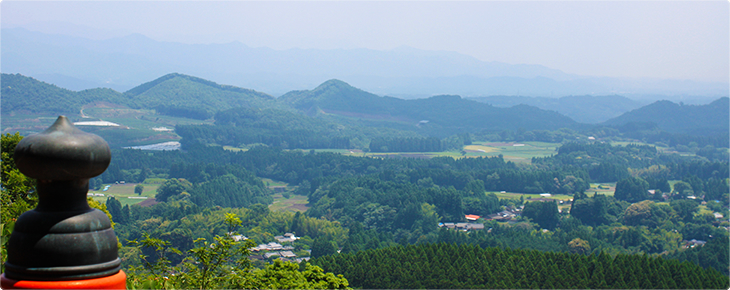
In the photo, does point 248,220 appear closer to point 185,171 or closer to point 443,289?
point 443,289

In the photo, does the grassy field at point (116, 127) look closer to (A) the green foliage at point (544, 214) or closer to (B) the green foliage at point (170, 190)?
(B) the green foliage at point (170, 190)

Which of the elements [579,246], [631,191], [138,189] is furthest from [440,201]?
[138,189]

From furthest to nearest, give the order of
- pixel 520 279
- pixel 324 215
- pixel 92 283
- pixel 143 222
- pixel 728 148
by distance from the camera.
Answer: pixel 728 148, pixel 324 215, pixel 143 222, pixel 520 279, pixel 92 283

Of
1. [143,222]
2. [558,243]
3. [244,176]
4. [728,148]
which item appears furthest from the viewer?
[728,148]

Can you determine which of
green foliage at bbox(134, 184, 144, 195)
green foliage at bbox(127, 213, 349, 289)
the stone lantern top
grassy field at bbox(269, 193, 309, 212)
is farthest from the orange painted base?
green foliage at bbox(134, 184, 144, 195)

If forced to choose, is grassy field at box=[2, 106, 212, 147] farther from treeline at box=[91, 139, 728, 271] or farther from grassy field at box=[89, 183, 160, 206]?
grassy field at box=[89, 183, 160, 206]

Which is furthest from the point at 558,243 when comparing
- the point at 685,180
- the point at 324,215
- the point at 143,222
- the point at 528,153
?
the point at 528,153

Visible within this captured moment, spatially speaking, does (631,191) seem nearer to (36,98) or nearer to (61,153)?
(61,153)
